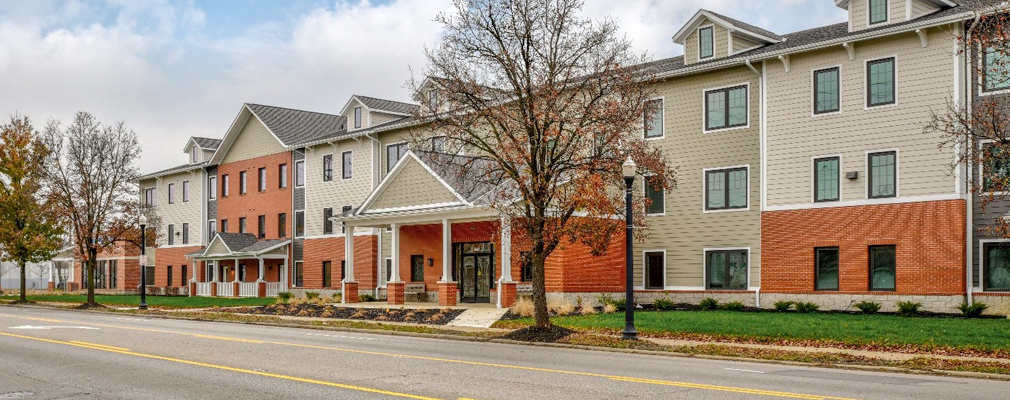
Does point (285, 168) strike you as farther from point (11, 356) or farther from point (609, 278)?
point (11, 356)

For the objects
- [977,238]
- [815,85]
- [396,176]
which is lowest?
[977,238]

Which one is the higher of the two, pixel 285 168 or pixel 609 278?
pixel 285 168

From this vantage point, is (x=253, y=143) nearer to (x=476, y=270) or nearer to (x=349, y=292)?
(x=349, y=292)

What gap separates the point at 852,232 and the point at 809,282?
2070 millimetres

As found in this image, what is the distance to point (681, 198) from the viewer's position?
1292 inches

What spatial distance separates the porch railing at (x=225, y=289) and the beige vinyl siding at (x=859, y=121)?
34169 millimetres

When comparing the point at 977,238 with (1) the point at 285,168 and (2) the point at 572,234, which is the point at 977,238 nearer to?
(2) the point at 572,234

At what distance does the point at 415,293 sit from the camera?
38.8 meters

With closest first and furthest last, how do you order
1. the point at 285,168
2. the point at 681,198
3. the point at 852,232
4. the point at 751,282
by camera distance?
the point at 852,232
the point at 751,282
the point at 681,198
the point at 285,168

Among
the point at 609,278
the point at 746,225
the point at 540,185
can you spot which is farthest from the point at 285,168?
the point at 540,185

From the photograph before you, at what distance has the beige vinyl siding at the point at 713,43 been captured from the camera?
31.5 meters

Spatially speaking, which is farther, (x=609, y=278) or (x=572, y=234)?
(x=609, y=278)

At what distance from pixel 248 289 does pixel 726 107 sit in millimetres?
31541

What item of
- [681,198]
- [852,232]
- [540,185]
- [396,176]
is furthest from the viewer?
[396,176]
